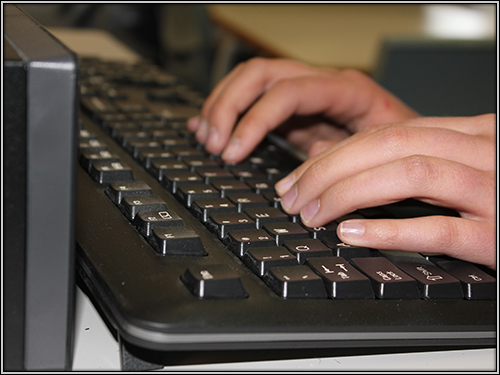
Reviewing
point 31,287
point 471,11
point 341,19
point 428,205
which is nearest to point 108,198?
point 31,287

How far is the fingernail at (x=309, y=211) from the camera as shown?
0.43 meters

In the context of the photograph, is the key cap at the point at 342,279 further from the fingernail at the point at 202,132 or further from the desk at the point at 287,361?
the fingernail at the point at 202,132

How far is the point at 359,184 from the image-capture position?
1.41 feet

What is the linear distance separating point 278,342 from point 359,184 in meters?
0.17

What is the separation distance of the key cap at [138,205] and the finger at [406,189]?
0.35 ft

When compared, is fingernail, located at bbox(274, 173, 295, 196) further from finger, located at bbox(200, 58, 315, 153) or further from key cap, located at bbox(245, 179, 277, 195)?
finger, located at bbox(200, 58, 315, 153)

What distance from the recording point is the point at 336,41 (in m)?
1.76

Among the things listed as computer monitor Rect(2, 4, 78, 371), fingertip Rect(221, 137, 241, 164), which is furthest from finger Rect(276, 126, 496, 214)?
computer monitor Rect(2, 4, 78, 371)

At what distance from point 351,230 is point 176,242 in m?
0.12

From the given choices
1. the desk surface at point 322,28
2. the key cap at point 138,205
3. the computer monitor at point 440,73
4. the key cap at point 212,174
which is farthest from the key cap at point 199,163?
the computer monitor at point 440,73

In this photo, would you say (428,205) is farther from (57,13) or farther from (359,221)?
(57,13)

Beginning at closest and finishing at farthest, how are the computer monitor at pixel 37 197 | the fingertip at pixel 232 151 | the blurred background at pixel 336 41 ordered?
1. the computer monitor at pixel 37 197
2. the fingertip at pixel 232 151
3. the blurred background at pixel 336 41

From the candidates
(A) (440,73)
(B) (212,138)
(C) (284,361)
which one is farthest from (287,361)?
(A) (440,73)

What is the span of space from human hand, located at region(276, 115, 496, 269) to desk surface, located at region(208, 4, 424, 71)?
3.29ft
